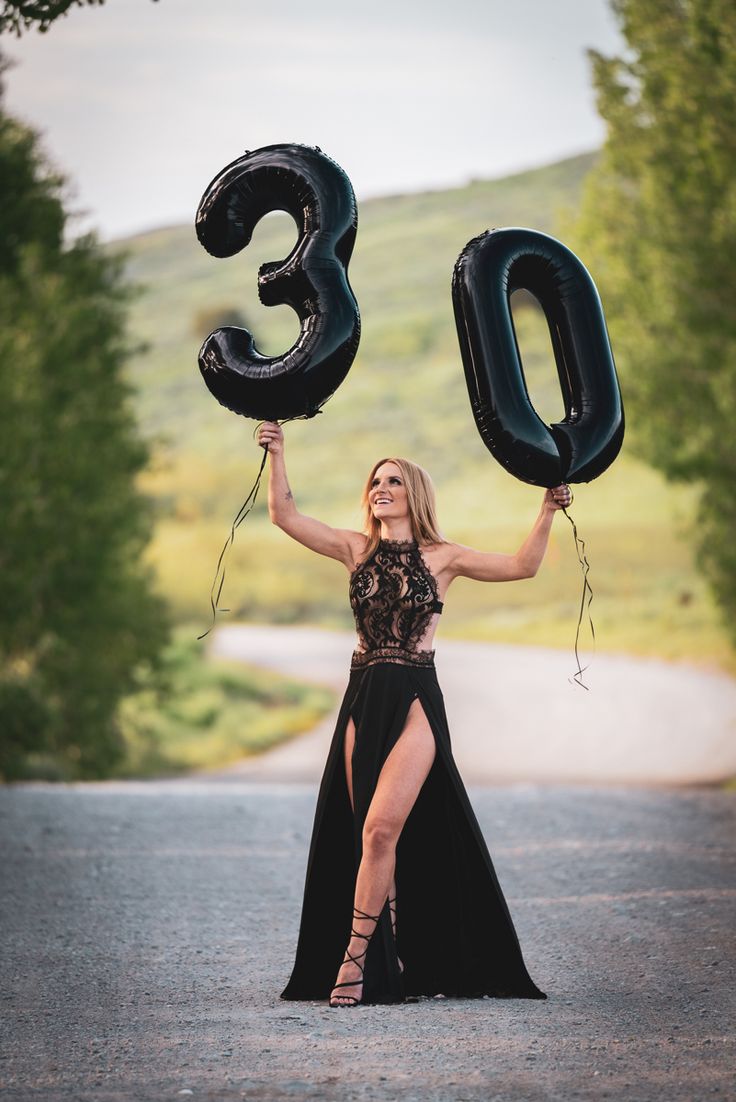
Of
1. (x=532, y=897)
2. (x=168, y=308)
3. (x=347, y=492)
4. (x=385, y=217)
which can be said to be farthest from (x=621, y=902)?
(x=385, y=217)

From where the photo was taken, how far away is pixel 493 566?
5.71 meters

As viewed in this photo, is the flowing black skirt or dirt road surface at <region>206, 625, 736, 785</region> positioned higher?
dirt road surface at <region>206, 625, 736, 785</region>

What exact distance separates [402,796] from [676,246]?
42.2ft

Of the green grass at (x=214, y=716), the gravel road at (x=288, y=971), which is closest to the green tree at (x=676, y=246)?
the gravel road at (x=288, y=971)

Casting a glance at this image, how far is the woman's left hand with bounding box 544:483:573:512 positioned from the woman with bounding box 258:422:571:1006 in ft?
0.04

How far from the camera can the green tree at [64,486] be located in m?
19.2

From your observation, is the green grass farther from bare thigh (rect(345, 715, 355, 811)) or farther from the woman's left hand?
the woman's left hand

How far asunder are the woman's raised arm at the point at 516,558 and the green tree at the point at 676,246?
33.2ft

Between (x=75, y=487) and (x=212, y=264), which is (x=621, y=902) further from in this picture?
(x=212, y=264)

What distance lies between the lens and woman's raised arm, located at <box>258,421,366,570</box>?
18.7 feet

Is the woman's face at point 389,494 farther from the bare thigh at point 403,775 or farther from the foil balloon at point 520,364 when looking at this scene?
the bare thigh at point 403,775

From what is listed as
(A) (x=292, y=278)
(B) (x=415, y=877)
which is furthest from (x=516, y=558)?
(A) (x=292, y=278)

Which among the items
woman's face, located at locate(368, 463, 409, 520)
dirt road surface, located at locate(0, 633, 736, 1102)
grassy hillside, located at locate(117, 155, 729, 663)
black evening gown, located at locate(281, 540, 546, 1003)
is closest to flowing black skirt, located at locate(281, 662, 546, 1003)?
black evening gown, located at locate(281, 540, 546, 1003)

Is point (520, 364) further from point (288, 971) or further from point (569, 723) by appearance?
point (569, 723)
